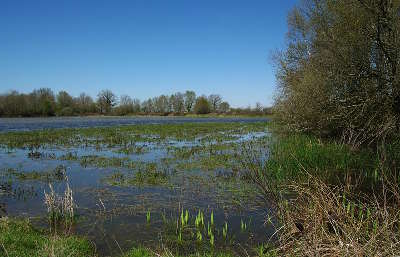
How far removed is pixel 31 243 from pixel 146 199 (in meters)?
3.97

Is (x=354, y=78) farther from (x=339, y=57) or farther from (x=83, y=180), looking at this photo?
(x=83, y=180)

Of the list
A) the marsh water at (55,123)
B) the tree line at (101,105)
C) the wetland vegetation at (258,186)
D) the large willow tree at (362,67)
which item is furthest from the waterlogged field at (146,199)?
the tree line at (101,105)

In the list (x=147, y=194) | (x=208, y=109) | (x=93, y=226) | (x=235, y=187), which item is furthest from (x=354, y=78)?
(x=208, y=109)

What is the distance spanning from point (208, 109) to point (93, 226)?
115597 mm

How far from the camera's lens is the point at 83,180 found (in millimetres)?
12508

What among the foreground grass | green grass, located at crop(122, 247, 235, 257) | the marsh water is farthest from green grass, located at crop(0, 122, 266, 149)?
green grass, located at crop(122, 247, 235, 257)

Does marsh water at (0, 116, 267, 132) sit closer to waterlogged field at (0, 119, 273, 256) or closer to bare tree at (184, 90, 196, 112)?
waterlogged field at (0, 119, 273, 256)

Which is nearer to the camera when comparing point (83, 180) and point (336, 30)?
point (83, 180)

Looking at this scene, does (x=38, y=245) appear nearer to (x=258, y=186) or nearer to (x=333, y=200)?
(x=258, y=186)

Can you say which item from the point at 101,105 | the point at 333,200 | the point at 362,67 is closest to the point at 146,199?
the point at 333,200

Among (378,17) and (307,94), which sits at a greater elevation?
(378,17)

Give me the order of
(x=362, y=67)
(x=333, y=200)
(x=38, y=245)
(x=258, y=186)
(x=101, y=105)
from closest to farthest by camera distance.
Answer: (x=333, y=200)
(x=38, y=245)
(x=258, y=186)
(x=362, y=67)
(x=101, y=105)

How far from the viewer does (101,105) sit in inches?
4350

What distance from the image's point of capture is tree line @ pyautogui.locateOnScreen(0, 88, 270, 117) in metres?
80.6
